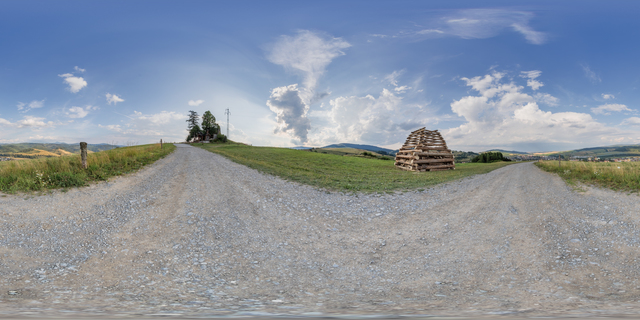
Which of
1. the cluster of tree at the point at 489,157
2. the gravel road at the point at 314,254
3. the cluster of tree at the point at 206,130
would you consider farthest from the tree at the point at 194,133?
the gravel road at the point at 314,254

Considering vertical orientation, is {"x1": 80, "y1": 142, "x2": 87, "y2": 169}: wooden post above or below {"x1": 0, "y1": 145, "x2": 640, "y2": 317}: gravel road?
above

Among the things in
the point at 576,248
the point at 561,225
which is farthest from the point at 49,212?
the point at 561,225

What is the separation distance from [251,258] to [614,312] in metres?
6.49

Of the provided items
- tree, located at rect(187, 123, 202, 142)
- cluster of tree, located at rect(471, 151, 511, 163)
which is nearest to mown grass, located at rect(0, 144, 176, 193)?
cluster of tree, located at rect(471, 151, 511, 163)

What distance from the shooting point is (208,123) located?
84500mm

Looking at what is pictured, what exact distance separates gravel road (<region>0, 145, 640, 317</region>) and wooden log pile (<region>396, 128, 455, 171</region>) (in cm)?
1358

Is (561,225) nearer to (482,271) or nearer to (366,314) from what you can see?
(482,271)

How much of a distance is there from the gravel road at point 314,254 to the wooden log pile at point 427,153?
44.5ft

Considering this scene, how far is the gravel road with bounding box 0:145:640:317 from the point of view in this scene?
4316 millimetres

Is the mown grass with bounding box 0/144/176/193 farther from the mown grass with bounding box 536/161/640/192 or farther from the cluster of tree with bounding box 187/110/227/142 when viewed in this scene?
the cluster of tree with bounding box 187/110/227/142

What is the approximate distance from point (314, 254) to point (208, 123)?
87942 millimetres

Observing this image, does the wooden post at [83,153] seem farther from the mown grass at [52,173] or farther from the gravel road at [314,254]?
the gravel road at [314,254]

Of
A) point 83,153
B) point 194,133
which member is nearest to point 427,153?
point 83,153

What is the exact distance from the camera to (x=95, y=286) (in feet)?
16.3
